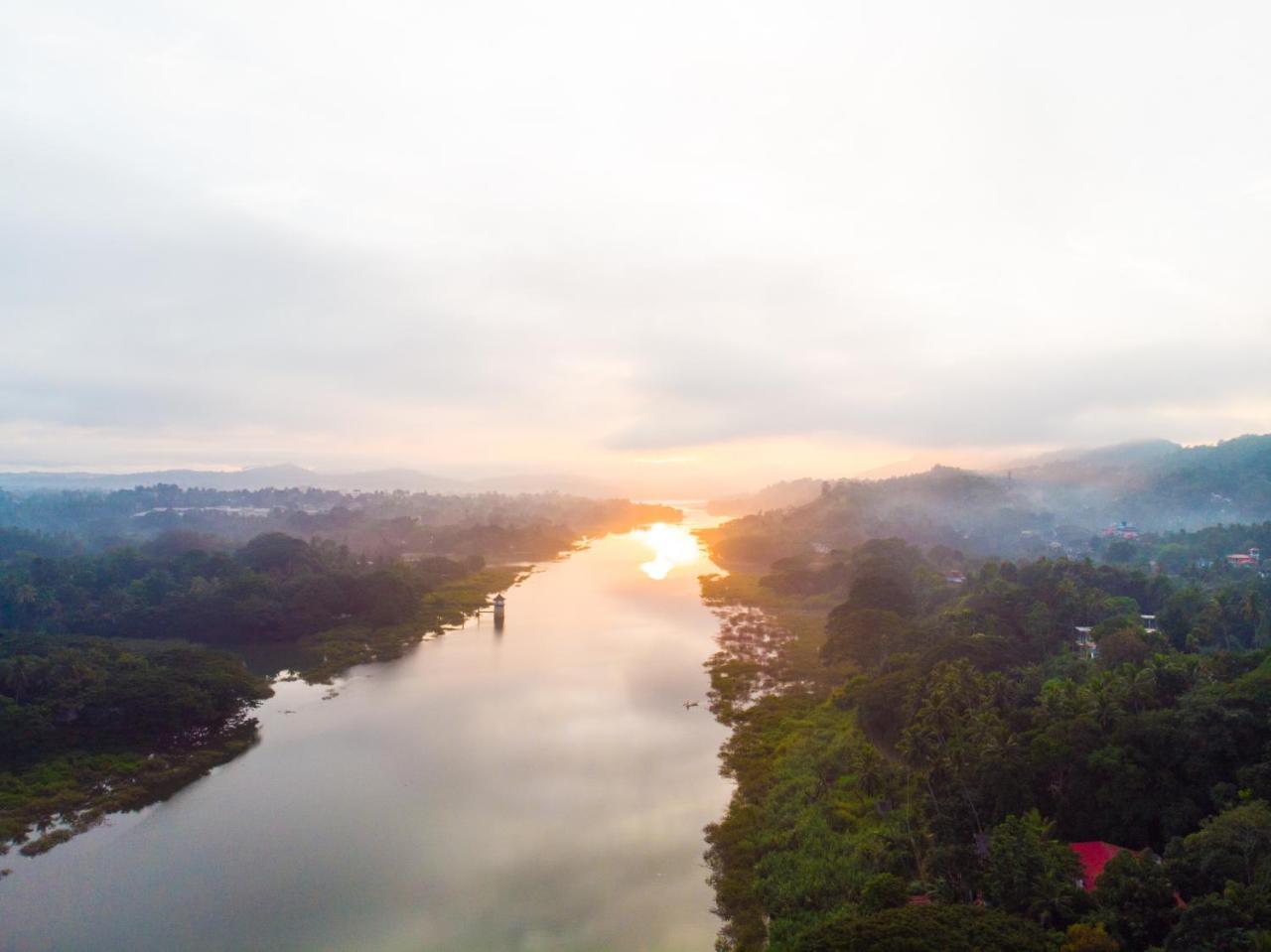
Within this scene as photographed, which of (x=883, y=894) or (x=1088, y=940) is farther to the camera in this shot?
(x=883, y=894)

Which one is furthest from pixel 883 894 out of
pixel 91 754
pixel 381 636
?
pixel 381 636

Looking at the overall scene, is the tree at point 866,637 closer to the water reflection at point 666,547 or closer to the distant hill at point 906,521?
the water reflection at point 666,547

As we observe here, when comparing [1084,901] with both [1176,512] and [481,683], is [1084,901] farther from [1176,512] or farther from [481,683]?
[1176,512]

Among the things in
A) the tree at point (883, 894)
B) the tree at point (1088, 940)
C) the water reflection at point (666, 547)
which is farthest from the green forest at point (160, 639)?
the tree at point (1088, 940)

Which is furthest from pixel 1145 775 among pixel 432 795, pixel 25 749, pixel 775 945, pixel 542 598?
pixel 542 598

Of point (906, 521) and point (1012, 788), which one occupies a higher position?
point (906, 521)

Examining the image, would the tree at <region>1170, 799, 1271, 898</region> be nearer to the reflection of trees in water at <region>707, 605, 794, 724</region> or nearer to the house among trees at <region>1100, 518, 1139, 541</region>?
the reflection of trees in water at <region>707, 605, 794, 724</region>

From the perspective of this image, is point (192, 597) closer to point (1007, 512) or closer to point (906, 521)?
point (906, 521)
